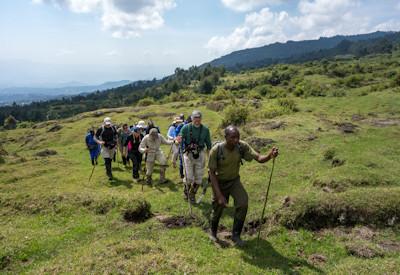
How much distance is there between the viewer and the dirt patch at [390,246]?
8828 millimetres

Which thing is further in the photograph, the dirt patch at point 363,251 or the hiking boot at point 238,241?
the hiking boot at point 238,241

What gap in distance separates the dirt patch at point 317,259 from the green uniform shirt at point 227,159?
2.91 metres

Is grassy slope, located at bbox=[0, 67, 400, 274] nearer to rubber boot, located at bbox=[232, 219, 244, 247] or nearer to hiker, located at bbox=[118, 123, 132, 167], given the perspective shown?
rubber boot, located at bbox=[232, 219, 244, 247]

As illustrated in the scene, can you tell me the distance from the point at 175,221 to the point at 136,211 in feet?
4.91

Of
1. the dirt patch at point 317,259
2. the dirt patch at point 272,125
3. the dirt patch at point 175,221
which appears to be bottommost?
the dirt patch at point 317,259

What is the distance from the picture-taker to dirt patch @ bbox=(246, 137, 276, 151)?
2273 cm

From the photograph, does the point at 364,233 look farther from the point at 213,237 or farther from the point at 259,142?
the point at 259,142

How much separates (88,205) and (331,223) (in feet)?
28.5

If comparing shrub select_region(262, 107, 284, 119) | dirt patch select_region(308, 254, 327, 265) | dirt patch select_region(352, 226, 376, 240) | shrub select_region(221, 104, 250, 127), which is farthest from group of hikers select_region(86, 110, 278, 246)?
shrub select_region(262, 107, 284, 119)

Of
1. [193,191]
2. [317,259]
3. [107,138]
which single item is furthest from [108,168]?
[317,259]

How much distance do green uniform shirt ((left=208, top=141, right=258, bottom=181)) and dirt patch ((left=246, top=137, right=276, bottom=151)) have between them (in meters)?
13.7

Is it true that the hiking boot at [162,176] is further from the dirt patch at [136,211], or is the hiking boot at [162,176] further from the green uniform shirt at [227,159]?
the green uniform shirt at [227,159]

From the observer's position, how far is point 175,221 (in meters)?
11.3

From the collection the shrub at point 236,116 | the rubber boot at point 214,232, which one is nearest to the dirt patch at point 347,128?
the shrub at point 236,116
